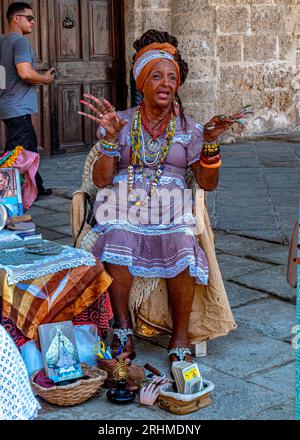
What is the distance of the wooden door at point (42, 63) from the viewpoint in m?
9.14

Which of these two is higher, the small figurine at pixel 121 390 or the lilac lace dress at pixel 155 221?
the lilac lace dress at pixel 155 221

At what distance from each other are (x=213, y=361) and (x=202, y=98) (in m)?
6.79

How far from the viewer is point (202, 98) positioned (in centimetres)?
1023

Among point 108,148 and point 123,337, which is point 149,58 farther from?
point 123,337

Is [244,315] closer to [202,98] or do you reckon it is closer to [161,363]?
[161,363]

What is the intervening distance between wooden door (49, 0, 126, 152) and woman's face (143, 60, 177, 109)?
556 centimetres

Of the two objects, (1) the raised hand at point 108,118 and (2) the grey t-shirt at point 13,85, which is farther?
(2) the grey t-shirt at point 13,85

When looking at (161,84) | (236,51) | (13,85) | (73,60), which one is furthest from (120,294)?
(236,51)

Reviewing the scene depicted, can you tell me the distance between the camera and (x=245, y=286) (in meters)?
4.89

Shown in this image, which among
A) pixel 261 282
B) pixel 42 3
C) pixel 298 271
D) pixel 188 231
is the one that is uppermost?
pixel 42 3

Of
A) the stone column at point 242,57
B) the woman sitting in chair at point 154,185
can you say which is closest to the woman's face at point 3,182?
the woman sitting in chair at point 154,185

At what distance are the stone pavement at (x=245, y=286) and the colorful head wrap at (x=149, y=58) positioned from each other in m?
1.29

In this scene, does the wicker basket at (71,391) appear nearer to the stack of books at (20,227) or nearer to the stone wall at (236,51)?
the stack of books at (20,227)
